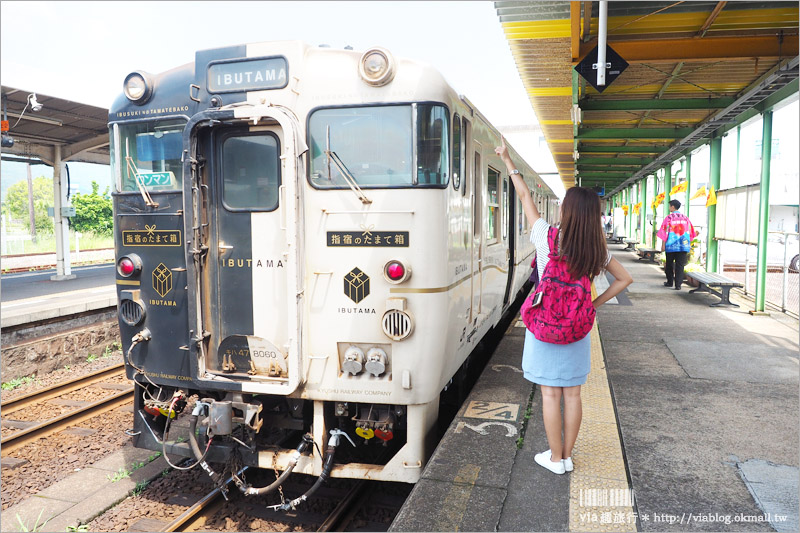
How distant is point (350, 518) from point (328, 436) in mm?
672

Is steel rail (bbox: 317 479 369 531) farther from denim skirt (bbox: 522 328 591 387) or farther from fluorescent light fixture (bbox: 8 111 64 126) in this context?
fluorescent light fixture (bbox: 8 111 64 126)

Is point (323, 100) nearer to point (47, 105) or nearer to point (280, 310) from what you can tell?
point (280, 310)

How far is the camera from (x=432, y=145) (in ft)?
12.6

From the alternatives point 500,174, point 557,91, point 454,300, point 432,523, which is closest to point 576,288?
point 454,300

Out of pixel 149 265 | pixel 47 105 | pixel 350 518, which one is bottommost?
pixel 350 518

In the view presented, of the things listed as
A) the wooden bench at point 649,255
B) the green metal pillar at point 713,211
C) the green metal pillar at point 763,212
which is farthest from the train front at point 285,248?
the wooden bench at point 649,255

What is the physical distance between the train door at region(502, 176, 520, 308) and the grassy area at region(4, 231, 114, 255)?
76.3ft

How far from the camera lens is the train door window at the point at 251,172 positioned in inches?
158

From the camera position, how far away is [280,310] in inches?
159

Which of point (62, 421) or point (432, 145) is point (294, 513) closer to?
point (432, 145)

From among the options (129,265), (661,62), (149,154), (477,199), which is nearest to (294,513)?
(129,265)

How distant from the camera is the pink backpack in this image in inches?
134

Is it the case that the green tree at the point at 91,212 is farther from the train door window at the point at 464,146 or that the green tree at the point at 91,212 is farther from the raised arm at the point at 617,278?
the raised arm at the point at 617,278

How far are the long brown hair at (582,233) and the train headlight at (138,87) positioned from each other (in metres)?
2.97
